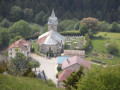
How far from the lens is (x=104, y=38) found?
61.1 metres

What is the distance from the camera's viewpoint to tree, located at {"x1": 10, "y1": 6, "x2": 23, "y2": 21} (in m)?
84.1

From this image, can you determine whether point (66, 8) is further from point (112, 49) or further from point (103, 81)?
point (103, 81)

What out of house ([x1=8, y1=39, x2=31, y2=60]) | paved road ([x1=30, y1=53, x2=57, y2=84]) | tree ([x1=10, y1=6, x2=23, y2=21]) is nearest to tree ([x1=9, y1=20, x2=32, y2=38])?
paved road ([x1=30, y1=53, x2=57, y2=84])

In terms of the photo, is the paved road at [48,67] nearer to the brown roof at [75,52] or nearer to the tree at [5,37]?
the brown roof at [75,52]

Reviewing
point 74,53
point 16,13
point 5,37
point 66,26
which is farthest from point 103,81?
point 16,13

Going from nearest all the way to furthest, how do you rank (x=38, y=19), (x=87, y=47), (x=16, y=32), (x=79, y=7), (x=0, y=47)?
(x=87, y=47) < (x=0, y=47) < (x=16, y=32) < (x=38, y=19) < (x=79, y=7)

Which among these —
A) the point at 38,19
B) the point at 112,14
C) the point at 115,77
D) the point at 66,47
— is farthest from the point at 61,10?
the point at 115,77

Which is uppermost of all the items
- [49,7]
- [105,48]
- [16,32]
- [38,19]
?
[49,7]

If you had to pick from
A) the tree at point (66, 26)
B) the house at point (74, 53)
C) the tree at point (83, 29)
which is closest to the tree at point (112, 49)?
the house at point (74, 53)

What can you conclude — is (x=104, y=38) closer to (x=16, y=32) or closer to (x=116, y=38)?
(x=116, y=38)

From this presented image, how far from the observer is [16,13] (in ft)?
277

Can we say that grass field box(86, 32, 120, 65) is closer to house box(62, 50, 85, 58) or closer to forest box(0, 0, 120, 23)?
house box(62, 50, 85, 58)

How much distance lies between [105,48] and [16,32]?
2593 centimetres

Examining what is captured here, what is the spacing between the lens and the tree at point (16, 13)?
84.1m
